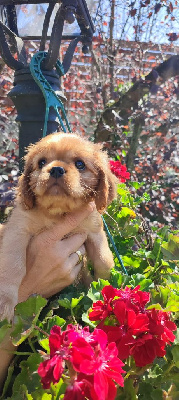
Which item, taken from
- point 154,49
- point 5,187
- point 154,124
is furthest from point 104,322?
point 154,49

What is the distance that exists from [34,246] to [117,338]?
3.29 ft

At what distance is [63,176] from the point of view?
1.55 m

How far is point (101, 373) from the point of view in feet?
2.04

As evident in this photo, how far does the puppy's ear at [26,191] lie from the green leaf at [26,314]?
0.74m

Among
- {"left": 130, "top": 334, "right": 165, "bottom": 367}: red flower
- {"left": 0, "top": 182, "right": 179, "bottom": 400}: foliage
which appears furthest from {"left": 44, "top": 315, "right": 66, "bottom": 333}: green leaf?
{"left": 130, "top": 334, "right": 165, "bottom": 367}: red flower

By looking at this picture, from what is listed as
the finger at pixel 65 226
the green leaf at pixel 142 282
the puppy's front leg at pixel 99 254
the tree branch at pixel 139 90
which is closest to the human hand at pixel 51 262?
the finger at pixel 65 226

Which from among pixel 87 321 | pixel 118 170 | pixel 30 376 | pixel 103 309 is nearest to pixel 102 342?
pixel 103 309

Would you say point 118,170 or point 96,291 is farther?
point 118,170

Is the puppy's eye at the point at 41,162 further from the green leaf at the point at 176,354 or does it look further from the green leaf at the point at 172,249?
the green leaf at the point at 176,354

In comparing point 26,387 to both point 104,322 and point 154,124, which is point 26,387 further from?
point 154,124

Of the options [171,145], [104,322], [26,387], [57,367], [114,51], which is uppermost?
[114,51]

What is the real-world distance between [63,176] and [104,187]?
25cm

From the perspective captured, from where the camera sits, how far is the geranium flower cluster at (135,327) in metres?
0.78

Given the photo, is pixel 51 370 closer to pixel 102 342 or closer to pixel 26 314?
pixel 102 342
